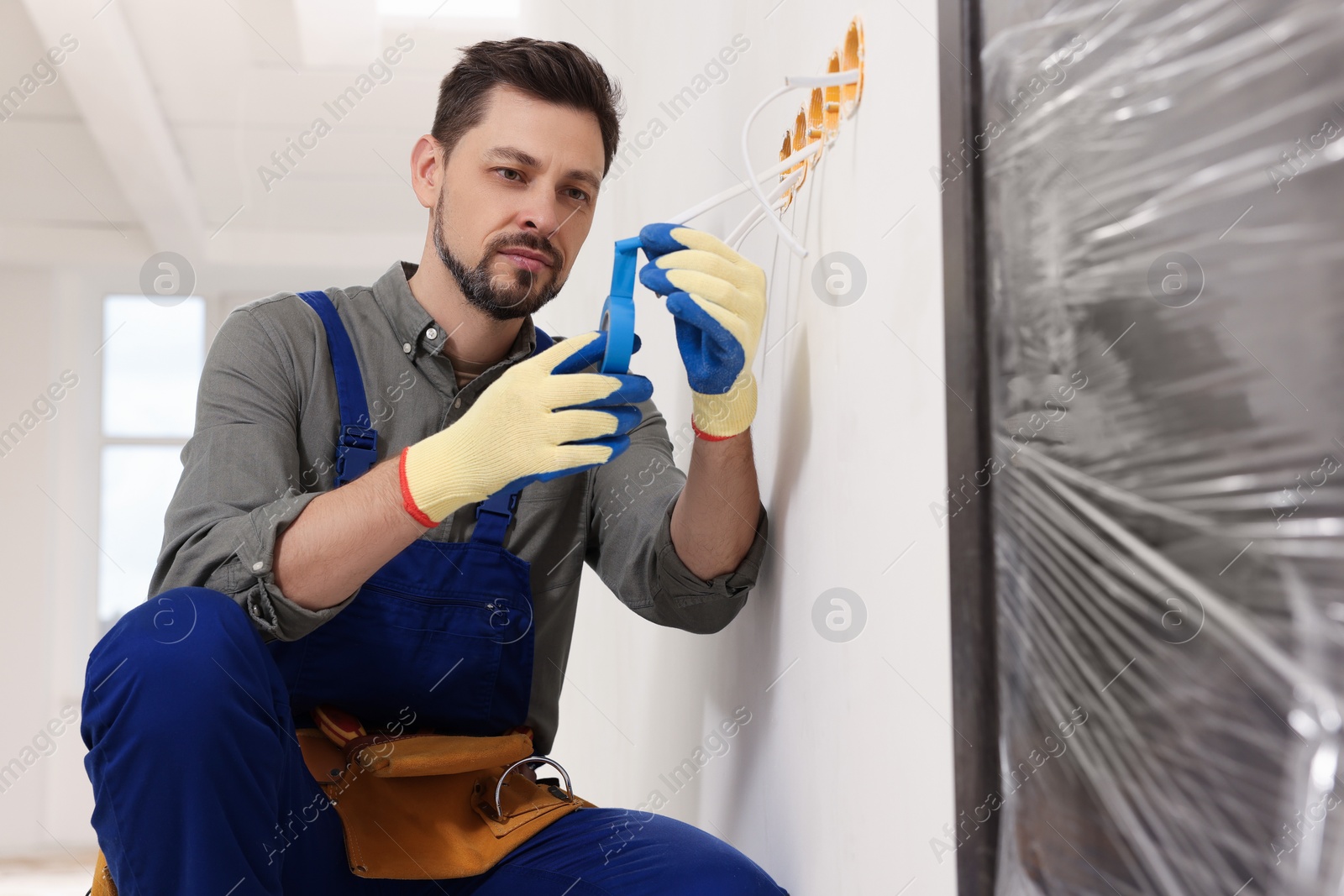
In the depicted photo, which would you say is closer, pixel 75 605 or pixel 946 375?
pixel 946 375

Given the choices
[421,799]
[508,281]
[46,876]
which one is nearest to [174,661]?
[421,799]

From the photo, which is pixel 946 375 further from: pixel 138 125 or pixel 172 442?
pixel 172 442

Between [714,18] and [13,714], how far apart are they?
4530 mm

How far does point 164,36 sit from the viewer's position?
3545 mm

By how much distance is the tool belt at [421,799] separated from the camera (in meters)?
1.02

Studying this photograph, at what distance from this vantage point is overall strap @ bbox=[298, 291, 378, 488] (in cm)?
113

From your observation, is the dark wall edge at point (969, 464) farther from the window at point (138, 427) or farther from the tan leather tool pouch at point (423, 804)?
the window at point (138, 427)

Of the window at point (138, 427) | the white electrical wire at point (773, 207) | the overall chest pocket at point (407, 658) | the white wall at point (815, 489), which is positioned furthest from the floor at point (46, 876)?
the white electrical wire at point (773, 207)

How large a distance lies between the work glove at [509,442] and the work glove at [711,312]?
0.29 feet

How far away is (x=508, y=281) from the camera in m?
1.23

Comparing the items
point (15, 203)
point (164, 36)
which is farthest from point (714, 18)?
point (15, 203)

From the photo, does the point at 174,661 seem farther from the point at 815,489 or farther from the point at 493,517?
the point at 815,489

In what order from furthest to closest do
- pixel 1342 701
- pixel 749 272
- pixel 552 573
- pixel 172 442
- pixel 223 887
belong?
pixel 172 442 → pixel 552 573 → pixel 749 272 → pixel 223 887 → pixel 1342 701

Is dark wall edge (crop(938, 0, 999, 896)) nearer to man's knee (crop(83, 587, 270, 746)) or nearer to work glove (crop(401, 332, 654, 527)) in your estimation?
work glove (crop(401, 332, 654, 527))
